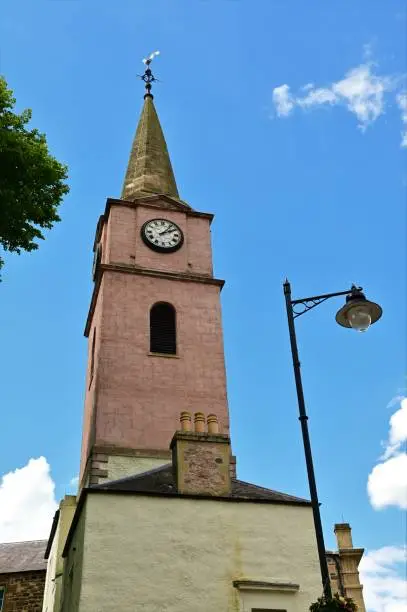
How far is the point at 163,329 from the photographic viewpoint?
23516 mm

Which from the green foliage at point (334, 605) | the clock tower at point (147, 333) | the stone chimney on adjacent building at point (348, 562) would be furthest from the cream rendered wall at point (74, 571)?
the stone chimney on adjacent building at point (348, 562)

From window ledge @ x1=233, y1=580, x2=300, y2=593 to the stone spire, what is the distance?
1666 centimetres

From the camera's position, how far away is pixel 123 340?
73.9ft

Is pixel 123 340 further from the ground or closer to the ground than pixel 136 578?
further from the ground

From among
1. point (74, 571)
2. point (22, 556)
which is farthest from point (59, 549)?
point (22, 556)

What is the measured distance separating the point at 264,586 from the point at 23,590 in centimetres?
1544

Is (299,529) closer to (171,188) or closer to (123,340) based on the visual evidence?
(123,340)

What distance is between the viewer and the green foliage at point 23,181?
1324 cm

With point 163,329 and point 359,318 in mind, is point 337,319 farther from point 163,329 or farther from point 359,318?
point 163,329

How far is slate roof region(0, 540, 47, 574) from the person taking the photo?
26.6 meters

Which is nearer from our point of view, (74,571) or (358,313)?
(358,313)

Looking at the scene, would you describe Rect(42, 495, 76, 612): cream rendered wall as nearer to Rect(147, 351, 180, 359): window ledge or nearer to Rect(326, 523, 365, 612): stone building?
Rect(147, 351, 180, 359): window ledge

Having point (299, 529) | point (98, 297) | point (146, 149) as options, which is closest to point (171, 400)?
point (98, 297)

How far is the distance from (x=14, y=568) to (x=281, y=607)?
16203mm
